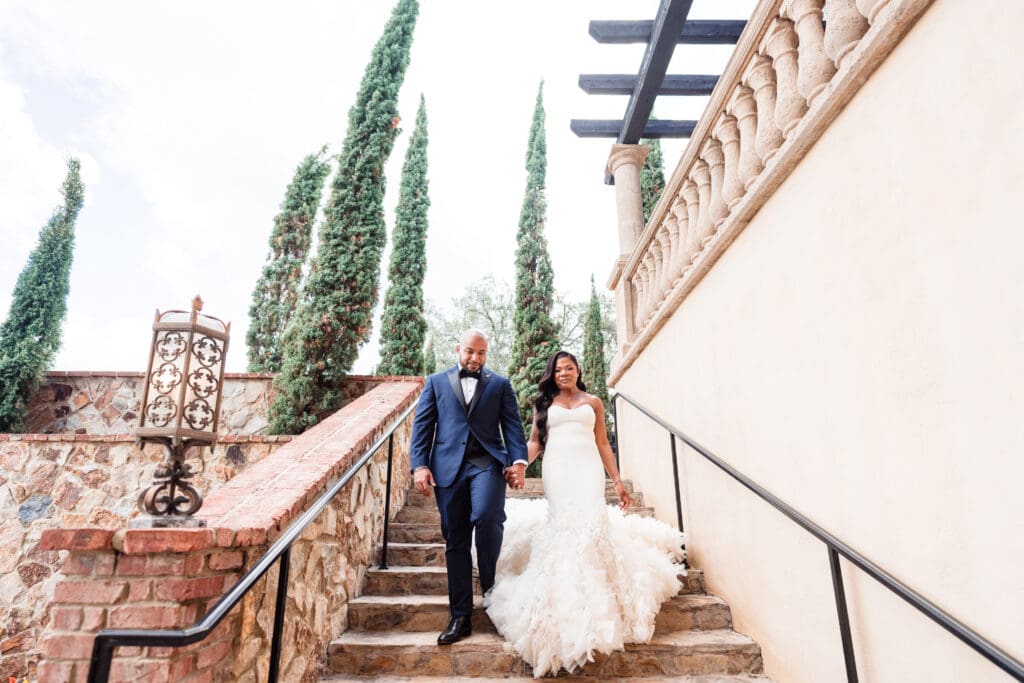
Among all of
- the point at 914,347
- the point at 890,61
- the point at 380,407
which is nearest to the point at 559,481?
the point at 380,407

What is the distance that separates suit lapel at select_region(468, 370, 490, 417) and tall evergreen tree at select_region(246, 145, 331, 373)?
263 inches

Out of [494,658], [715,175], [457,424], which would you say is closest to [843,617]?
[494,658]

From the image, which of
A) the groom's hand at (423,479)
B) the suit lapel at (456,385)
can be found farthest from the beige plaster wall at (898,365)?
the groom's hand at (423,479)

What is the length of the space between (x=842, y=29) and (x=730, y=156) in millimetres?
1103

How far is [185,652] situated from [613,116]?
6.64 meters

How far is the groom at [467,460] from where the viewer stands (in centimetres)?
293

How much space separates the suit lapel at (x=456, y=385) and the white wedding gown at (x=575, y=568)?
718mm

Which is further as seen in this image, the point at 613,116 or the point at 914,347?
the point at 613,116

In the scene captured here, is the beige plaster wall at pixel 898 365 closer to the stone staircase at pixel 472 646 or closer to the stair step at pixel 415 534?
the stone staircase at pixel 472 646

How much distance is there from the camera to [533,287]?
13859 mm

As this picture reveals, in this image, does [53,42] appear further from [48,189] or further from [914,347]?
[914,347]

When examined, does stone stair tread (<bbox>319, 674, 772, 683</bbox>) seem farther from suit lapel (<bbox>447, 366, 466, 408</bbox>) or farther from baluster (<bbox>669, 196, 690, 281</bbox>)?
baluster (<bbox>669, 196, 690, 281</bbox>)

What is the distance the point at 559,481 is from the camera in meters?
3.24

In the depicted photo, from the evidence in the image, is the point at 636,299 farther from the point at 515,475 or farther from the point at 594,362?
the point at 594,362
